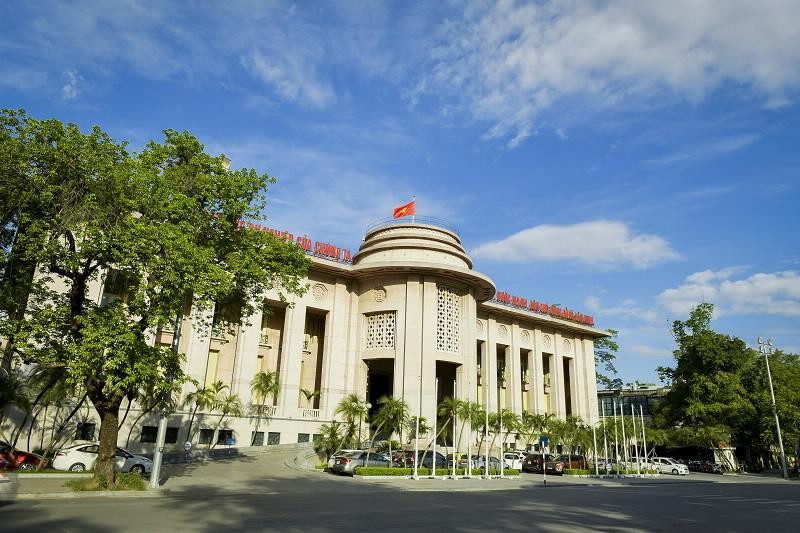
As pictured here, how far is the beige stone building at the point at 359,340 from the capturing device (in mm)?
39312

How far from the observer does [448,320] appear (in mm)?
44938

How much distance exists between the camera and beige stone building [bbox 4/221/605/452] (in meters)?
39.3

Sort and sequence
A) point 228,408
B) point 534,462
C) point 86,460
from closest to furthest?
point 86,460, point 228,408, point 534,462

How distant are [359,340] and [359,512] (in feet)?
103

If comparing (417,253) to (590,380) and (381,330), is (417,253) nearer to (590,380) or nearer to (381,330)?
(381,330)

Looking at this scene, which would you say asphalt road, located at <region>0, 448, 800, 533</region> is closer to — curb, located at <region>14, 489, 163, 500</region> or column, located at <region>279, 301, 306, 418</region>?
curb, located at <region>14, 489, 163, 500</region>

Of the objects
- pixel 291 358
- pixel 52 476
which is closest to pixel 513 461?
pixel 291 358

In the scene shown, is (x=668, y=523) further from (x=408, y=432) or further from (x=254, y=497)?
(x=408, y=432)

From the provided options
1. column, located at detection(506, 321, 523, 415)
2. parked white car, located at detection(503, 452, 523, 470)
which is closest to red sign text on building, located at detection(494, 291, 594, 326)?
column, located at detection(506, 321, 523, 415)

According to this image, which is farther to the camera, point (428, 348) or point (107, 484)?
point (428, 348)

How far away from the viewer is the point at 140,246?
55.2 ft

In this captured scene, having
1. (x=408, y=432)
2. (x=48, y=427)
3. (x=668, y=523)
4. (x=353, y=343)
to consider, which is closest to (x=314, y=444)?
(x=408, y=432)

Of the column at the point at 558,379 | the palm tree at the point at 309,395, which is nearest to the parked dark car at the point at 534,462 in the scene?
the palm tree at the point at 309,395

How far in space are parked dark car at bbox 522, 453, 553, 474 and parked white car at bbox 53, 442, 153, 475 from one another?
89.2ft
